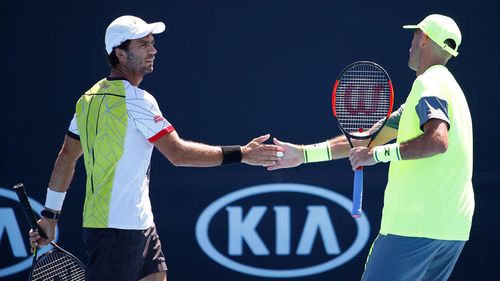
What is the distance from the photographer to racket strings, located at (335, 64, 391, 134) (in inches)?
196

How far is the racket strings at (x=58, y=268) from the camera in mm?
4824

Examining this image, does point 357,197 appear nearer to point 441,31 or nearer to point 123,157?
point 441,31

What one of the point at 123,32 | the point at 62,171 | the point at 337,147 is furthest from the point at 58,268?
the point at 337,147

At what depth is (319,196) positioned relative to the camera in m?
6.34

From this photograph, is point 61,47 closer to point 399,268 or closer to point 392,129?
point 392,129

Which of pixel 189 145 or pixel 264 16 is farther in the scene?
pixel 264 16

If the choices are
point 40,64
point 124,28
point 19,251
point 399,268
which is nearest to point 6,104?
point 40,64

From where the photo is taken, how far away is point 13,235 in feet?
20.4

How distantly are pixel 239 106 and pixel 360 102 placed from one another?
1.39 metres

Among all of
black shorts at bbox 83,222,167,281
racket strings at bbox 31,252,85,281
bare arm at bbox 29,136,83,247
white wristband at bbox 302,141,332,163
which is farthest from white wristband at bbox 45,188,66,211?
white wristband at bbox 302,141,332,163

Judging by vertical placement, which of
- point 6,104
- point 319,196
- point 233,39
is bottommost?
point 319,196

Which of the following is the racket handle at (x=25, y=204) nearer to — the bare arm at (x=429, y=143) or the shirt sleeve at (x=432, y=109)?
the bare arm at (x=429, y=143)

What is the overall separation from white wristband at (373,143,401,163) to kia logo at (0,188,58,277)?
2622 mm

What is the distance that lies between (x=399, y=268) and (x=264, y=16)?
95.4 inches
